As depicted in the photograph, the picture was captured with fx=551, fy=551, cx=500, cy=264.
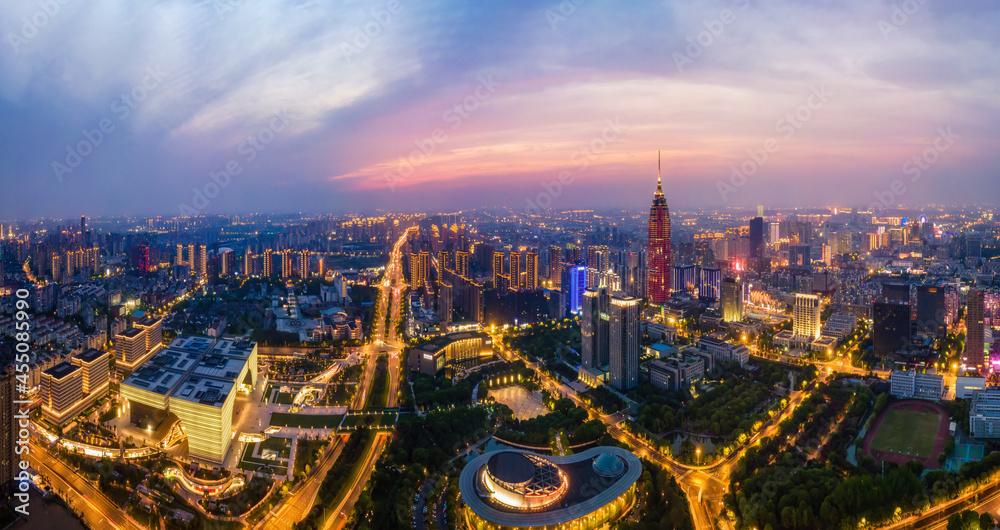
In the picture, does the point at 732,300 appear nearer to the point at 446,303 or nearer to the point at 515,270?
the point at 515,270

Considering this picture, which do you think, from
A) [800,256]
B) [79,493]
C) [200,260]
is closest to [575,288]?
[800,256]

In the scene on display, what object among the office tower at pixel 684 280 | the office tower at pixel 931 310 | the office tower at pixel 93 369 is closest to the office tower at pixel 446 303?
the office tower at pixel 93 369

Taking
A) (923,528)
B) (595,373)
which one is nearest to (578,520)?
(923,528)

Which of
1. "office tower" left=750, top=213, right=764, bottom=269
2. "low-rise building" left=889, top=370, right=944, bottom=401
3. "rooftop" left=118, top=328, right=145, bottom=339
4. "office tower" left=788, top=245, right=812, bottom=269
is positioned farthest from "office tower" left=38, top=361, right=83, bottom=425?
"office tower" left=788, top=245, right=812, bottom=269

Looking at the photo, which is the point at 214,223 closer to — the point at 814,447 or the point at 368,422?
the point at 368,422

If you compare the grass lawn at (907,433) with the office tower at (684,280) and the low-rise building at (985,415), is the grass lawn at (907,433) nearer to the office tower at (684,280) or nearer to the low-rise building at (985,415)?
the low-rise building at (985,415)

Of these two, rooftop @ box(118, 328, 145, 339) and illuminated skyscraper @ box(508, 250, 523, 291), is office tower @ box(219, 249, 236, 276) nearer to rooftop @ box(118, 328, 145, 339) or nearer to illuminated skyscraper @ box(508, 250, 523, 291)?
rooftop @ box(118, 328, 145, 339)
